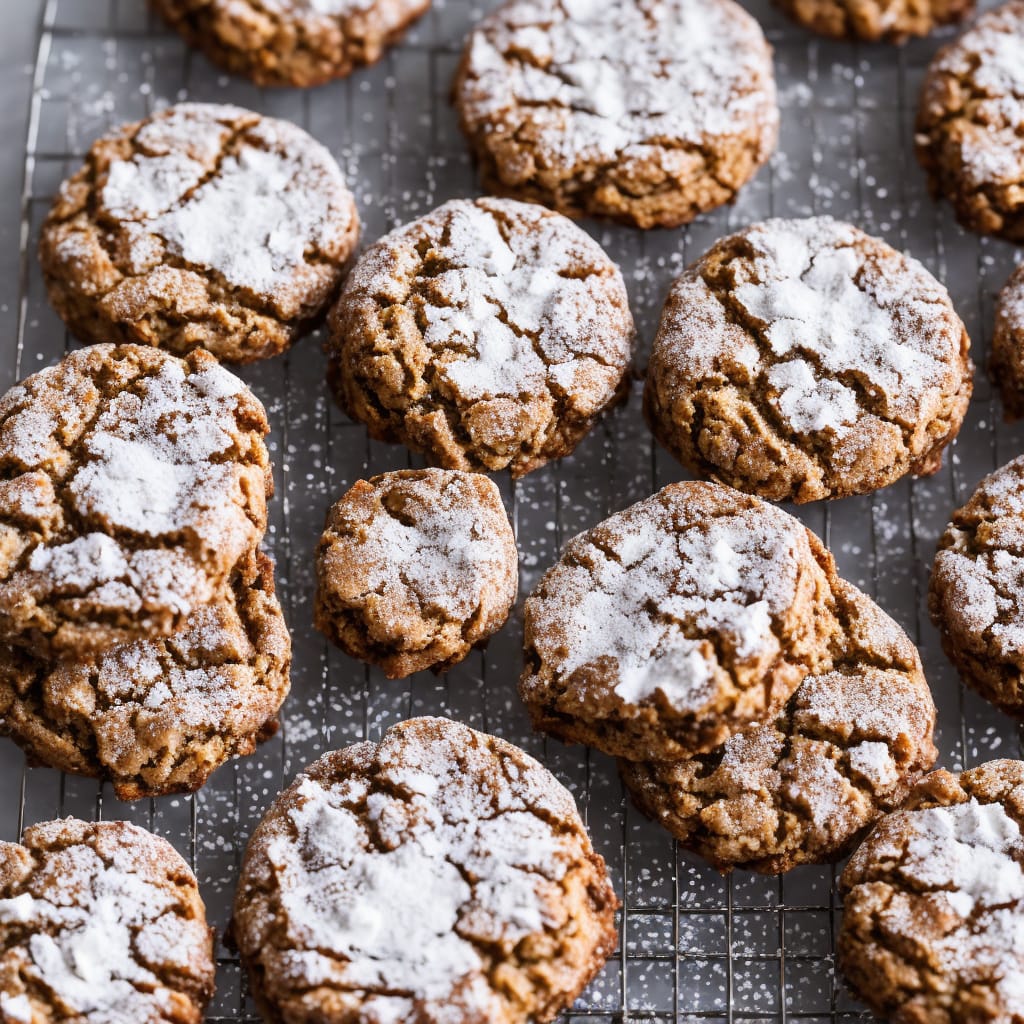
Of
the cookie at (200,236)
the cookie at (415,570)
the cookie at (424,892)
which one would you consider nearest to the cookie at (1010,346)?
the cookie at (415,570)

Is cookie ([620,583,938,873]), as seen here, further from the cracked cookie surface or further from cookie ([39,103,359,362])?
cookie ([39,103,359,362])

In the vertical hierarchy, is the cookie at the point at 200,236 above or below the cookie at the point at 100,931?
above

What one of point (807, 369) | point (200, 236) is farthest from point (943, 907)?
point (200, 236)

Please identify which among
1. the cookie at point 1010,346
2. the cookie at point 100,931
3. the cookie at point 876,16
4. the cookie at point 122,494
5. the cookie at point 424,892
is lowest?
the cookie at point 100,931

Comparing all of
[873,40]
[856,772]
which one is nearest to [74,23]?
[873,40]

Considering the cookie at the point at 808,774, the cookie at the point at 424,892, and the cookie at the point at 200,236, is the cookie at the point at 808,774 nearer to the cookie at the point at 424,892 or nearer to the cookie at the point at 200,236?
the cookie at the point at 424,892

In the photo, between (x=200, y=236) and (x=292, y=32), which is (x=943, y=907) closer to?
(x=200, y=236)

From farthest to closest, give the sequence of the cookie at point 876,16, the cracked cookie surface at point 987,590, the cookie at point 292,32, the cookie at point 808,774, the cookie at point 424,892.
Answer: the cookie at point 876,16
the cookie at point 292,32
the cracked cookie surface at point 987,590
the cookie at point 808,774
the cookie at point 424,892

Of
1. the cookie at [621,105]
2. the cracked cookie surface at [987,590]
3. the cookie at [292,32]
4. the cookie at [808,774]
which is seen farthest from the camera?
the cookie at [292,32]

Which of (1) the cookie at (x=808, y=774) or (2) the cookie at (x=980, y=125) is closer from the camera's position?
(1) the cookie at (x=808, y=774)
